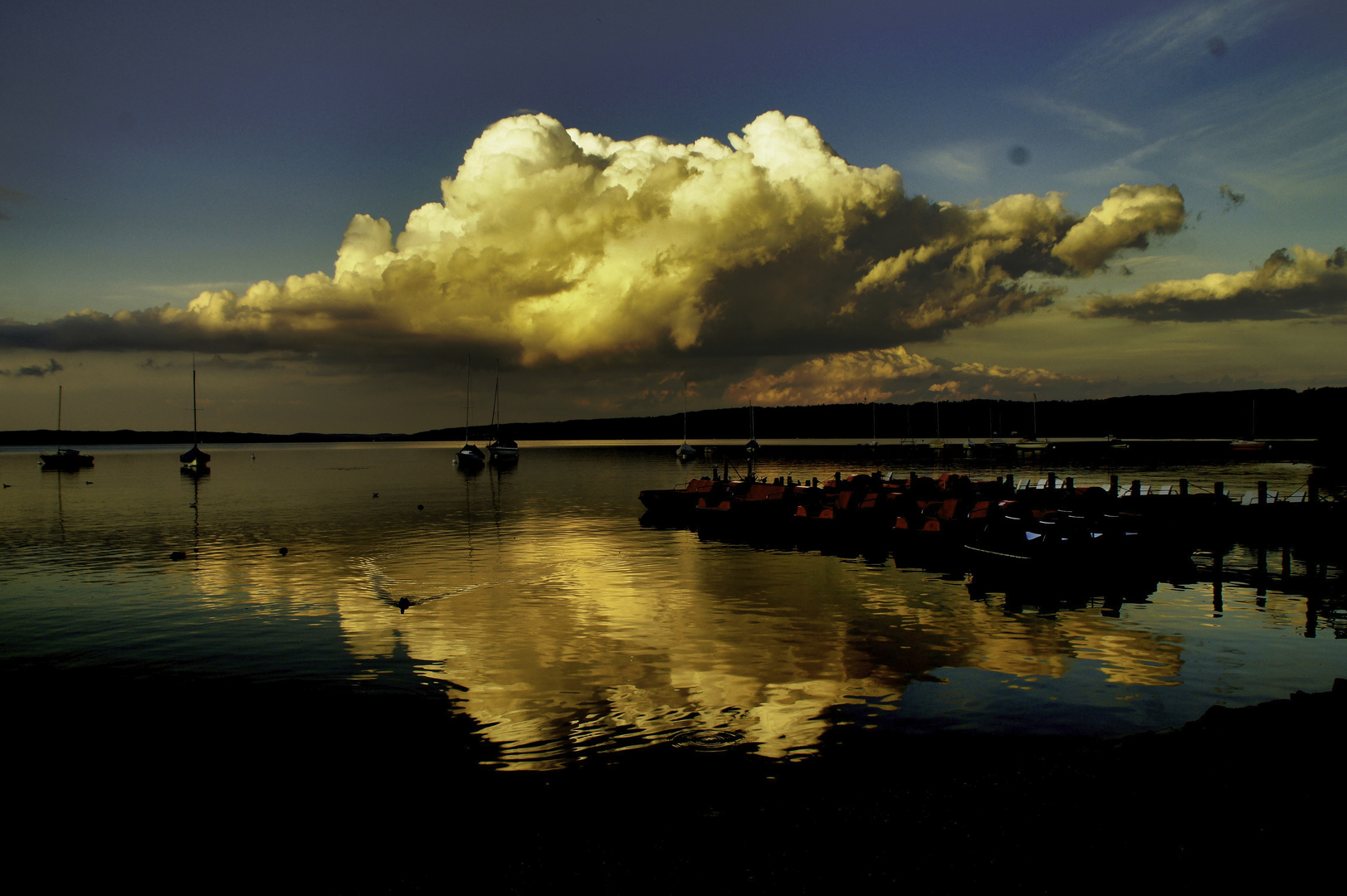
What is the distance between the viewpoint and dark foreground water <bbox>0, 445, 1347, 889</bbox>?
12203mm

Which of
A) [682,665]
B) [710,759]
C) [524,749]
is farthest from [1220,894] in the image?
[682,665]

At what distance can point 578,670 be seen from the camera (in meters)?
18.4

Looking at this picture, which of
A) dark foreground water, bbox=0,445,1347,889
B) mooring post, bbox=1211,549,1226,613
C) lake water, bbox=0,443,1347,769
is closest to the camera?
dark foreground water, bbox=0,445,1347,889

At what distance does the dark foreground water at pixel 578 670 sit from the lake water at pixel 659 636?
0.12 meters

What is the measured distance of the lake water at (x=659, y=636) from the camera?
14.8 metres

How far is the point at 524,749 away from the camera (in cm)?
1316

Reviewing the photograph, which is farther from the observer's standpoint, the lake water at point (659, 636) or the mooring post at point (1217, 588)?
the mooring post at point (1217, 588)

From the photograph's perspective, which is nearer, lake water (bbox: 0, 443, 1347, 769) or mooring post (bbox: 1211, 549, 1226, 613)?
lake water (bbox: 0, 443, 1347, 769)

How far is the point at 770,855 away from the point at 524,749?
222 inches

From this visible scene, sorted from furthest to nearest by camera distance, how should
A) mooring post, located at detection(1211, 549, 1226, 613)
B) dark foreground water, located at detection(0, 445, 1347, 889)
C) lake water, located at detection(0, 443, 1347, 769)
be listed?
mooring post, located at detection(1211, 549, 1226, 613) → lake water, located at detection(0, 443, 1347, 769) → dark foreground water, located at detection(0, 445, 1347, 889)

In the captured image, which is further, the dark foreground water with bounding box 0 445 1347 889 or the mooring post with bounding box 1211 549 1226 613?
the mooring post with bounding box 1211 549 1226 613

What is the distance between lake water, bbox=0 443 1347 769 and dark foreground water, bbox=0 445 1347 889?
0.12m

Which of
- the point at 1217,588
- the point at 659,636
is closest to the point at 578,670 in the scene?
the point at 659,636

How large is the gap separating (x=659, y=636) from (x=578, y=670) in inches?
153
